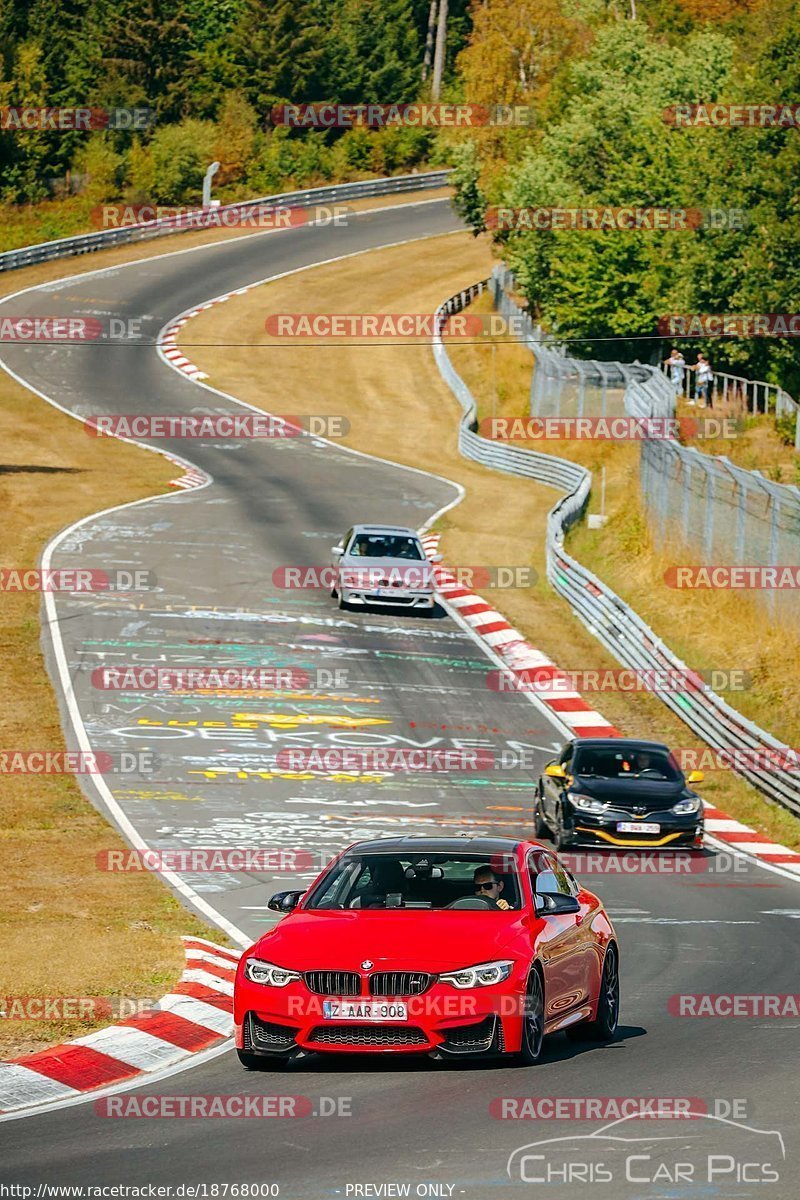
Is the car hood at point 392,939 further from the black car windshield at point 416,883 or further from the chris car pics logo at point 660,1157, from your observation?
the chris car pics logo at point 660,1157

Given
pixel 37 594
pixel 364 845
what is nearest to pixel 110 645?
pixel 37 594

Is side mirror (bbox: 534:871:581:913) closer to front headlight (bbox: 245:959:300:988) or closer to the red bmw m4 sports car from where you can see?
the red bmw m4 sports car

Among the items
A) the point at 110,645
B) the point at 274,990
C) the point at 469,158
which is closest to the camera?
the point at 274,990

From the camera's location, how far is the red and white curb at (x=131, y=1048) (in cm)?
1113

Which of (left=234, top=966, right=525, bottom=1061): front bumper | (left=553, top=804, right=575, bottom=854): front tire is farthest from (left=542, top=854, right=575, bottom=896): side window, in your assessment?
(left=553, top=804, right=575, bottom=854): front tire

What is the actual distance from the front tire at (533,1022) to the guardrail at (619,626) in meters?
15.9

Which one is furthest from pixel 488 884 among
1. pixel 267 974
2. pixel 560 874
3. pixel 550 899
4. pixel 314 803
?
→ pixel 314 803

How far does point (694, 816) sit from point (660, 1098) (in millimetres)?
13614

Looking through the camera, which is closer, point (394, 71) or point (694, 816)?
point (694, 816)

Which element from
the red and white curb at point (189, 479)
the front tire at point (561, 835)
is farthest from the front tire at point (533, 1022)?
the red and white curb at point (189, 479)

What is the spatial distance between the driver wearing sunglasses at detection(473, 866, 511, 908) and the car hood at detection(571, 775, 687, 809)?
1152cm

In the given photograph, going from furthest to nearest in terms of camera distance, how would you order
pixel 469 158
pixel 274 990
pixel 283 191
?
1. pixel 283 191
2. pixel 469 158
3. pixel 274 990

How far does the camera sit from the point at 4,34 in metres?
101

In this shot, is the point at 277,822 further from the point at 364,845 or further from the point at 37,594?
the point at 37,594
